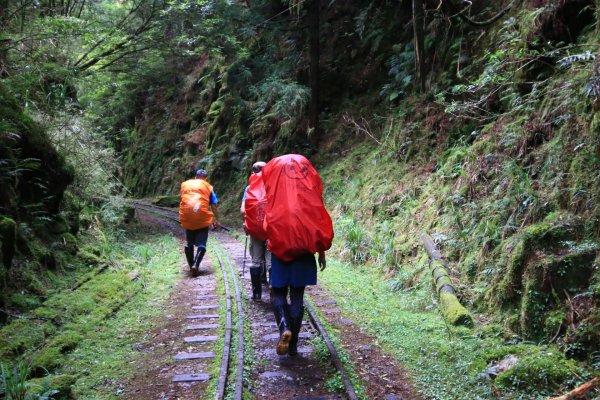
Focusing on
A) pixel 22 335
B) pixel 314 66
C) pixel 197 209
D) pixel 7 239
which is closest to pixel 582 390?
pixel 22 335

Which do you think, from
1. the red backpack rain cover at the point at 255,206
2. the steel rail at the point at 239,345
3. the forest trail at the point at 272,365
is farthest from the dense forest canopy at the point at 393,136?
the red backpack rain cover at the point at 255,206

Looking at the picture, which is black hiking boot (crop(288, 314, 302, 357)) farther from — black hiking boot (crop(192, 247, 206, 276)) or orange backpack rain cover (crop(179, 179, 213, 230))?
black hiking boot (crop(192, 247, 206, 276))

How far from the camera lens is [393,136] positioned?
13758 millimetres

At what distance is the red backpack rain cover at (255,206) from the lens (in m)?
6.82

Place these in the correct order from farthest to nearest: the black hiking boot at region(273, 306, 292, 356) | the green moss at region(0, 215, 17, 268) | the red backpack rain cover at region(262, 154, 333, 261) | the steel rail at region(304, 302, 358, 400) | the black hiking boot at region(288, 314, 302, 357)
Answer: the green moss at region(0, 215, 17, 268)
the black hiking boot at region(288, 314, 302, 357)
the black hiking boot at region(273, 306, 292, 356)
the red backpack rain cover at region(262, 154, 333, 261)
the steel rail at region(304, 302, 358, 400)

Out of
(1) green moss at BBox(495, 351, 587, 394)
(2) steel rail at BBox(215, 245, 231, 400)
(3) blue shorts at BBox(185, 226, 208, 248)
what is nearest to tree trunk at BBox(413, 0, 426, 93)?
(3) blue shorts at BBox(185, 226, 208, 248)

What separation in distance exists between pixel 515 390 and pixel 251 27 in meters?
17.4

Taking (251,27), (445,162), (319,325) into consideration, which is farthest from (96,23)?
(319,325)

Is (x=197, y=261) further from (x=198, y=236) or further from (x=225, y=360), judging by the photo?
(x=225, y=360)

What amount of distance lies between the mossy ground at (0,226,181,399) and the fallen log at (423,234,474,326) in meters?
4.09

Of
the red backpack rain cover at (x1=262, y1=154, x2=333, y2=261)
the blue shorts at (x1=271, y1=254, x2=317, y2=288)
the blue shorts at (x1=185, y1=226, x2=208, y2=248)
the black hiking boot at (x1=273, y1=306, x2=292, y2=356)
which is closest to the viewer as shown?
the red backpack rain cover at (x1=262, y1=154, x2=333, y2=261)

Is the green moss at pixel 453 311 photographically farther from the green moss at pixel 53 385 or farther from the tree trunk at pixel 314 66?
the tree trunk at pixel 314 66

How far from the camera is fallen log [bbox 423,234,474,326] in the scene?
6105mm

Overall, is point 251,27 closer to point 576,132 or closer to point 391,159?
point 391,159
